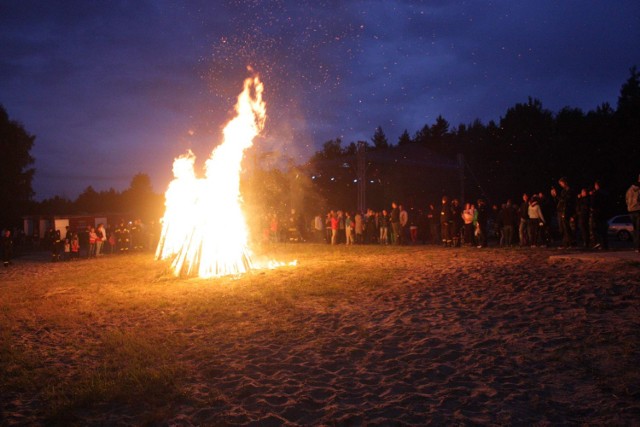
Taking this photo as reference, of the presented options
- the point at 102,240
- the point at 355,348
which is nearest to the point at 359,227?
the point at 102,240

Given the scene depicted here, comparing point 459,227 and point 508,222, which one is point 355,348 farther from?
point 459,227

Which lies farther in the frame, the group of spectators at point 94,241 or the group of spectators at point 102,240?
the group of spectators at point 102,240

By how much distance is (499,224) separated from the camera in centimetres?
1786

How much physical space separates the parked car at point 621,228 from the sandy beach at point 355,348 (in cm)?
1688

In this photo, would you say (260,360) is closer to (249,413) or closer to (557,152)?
(249,413)

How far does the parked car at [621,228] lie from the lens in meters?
24.9

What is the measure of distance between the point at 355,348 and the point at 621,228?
25.0 metres

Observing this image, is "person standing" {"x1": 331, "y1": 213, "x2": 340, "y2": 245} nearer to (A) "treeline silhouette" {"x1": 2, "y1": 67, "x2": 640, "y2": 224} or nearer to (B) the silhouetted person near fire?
(A) "treeline silhouette" {"x1": 2, "y1": 67, "x2": 640, "y2": 224}

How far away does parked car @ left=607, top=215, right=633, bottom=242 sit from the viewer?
980 inches

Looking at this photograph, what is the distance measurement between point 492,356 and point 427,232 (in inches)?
725

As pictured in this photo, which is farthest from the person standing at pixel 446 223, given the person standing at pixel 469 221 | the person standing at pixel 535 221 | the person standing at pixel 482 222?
the person standing at pixel 535 221

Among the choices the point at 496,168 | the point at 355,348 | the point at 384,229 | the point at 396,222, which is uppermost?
the point at 496,168

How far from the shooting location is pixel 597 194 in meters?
13.2

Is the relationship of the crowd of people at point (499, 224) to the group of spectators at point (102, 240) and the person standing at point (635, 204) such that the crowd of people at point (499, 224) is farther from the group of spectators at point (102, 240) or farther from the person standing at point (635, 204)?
the group of spectators at point (102, 240)
